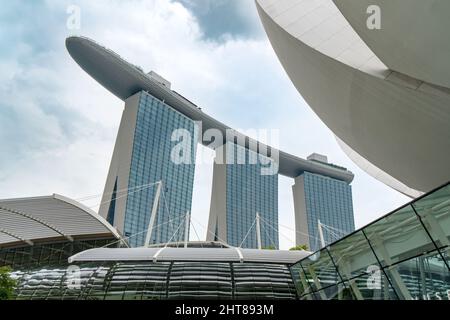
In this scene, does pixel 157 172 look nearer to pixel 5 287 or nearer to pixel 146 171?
pixel 146 171

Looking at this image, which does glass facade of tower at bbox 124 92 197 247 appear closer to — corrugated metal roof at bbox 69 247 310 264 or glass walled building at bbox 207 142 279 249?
glass walled building at bbox 207 142 279 249

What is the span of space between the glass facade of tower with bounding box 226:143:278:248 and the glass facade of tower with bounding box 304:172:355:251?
1311 cm

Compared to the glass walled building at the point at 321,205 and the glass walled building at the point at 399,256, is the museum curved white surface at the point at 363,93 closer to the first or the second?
the glass walled building at the point at 399,256

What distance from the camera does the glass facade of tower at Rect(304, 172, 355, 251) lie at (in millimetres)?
157625

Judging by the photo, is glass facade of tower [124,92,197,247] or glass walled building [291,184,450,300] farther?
glass facade of tower [124,92,197,247]

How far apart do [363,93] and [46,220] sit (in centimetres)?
3020

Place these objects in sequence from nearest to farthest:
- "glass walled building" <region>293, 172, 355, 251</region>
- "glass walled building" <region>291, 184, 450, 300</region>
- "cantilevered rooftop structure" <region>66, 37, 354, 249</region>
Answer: "glass walled building" <region>291, 184, 450, 300</region>, "cantilevered rooftop structure" <region>66, 37, 354, 249</region>, "glass walled building" <region>293, 172, 355, 251</region>

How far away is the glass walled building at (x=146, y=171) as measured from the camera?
3871 inches

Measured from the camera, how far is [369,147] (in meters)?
25.0

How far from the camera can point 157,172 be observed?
10881 cm

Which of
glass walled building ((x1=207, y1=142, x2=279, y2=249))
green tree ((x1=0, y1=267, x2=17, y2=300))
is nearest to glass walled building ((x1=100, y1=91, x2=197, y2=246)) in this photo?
glass walled building ((x1=207, y1=142, x2=279, y2=249))

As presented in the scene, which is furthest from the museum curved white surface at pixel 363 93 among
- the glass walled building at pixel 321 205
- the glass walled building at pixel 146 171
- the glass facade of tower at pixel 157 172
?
the glass walled building at pixel 321 205
